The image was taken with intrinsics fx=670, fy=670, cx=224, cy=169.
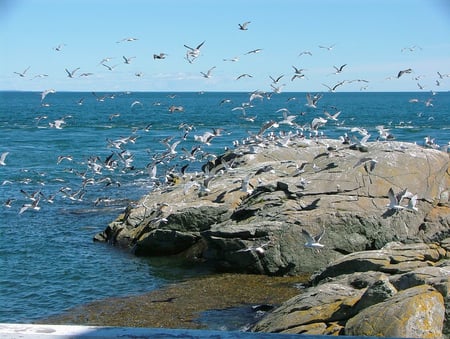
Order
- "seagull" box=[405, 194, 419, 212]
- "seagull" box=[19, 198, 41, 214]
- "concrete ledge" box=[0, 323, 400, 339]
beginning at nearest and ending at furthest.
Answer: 1. "concrete ledge" box=[0, 323, 400, 339]
2. "seagull" box=[405, 194, 419, 212]
3. "seagull" box=[19, 198, 41, 214]

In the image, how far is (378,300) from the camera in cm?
993

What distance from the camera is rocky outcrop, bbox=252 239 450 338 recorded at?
8906mm

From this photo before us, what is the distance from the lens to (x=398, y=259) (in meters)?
13.4

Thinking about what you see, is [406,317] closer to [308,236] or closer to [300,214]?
[308,236]

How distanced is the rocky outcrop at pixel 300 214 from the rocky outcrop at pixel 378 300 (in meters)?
0.37

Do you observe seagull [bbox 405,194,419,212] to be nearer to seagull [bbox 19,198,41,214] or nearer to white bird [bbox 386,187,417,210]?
white bird [bbox 386,187,417,210]

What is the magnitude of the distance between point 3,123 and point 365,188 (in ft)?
218

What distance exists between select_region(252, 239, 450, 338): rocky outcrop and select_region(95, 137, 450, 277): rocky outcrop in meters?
0.37

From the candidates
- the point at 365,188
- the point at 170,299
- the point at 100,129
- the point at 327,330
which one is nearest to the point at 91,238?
the point at 170,299

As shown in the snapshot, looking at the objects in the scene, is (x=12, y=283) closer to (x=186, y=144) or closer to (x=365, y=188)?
(x=365, y=188)

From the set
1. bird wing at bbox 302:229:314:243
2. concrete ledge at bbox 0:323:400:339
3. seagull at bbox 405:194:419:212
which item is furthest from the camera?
seagull at bbox 405:194:419:212

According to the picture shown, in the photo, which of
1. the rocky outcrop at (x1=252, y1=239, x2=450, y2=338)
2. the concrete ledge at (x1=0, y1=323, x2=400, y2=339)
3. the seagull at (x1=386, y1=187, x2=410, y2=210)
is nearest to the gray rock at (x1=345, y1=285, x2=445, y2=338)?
the rocky outcrop at (x1=252, y1=239, x2=450, y2=338)

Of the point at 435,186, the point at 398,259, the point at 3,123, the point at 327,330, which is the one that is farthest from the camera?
the point at 3,123

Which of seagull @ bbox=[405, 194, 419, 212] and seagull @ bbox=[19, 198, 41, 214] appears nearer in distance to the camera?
seagull @ bbox=[405, 194, 419, 212]
